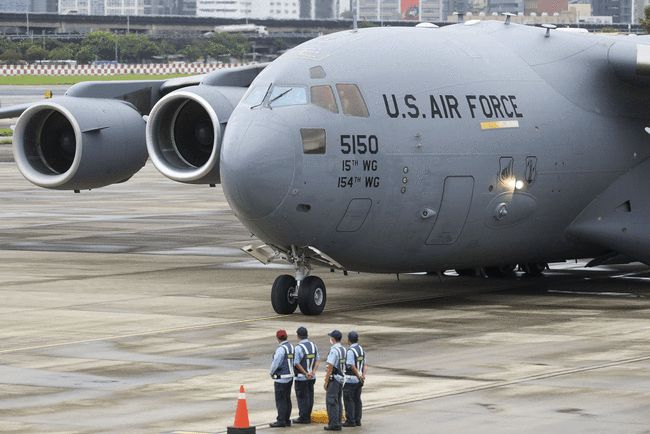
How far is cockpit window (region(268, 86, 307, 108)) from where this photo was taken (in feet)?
72.6

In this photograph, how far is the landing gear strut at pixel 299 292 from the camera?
2212 cm

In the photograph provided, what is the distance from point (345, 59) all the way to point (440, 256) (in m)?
3.20

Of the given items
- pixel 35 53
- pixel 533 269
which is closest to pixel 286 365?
pixel 533 269

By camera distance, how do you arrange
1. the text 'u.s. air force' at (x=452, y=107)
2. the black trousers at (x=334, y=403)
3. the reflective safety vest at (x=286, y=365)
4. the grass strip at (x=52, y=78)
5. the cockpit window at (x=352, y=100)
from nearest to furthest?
the black trousers at (x=334, y=403) → the reflective safety vest at (x=286, y=365) → the cockpit window at (x=352, y=100) → the text 'u.s. air force' at (x=452, y=107) → the grass strip at (x=52, y=78)

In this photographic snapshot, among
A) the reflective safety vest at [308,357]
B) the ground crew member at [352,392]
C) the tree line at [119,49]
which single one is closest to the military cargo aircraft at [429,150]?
the reflective safety vest at [308,357]

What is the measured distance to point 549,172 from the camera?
24.2 m

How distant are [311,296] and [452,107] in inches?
138

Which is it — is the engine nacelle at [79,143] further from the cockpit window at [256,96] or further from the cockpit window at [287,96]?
the cockpit window at [287,96]

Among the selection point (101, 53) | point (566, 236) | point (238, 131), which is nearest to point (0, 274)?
point (238, 131)

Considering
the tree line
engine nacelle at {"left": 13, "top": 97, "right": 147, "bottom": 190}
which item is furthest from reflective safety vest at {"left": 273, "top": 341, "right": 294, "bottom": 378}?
the tree line

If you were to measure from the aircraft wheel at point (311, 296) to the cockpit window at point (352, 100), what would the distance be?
2372 mm

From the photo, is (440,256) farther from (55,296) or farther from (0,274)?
(0,274)

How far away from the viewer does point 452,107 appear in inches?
910

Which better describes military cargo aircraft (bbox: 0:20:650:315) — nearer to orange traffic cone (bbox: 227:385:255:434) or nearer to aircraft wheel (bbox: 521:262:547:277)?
aircraft wheel (bbox: 521:262:547:277)
